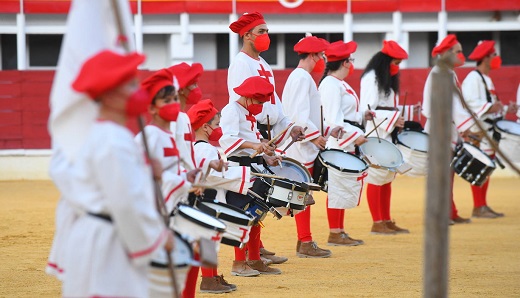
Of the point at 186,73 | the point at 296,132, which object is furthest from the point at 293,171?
the point at 186,73

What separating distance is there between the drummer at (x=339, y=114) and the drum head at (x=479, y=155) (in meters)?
1.71

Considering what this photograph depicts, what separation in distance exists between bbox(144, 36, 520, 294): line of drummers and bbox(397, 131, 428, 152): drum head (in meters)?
0.01

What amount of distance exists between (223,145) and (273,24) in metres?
12.8

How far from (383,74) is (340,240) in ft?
6.31

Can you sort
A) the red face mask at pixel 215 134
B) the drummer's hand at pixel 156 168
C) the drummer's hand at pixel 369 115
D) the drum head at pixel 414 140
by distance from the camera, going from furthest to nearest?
the drum head at pixel 414 140, the drummer's hand at pixel 369 115, the red face mask at pixel 215 134, the drummer's hand at pixel 156 168

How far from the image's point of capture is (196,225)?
19.1 ft

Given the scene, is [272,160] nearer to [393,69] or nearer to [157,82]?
[157,82]

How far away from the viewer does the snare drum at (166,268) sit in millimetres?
5004

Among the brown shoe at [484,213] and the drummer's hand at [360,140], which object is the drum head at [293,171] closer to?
the drummer's hand at [360,140]

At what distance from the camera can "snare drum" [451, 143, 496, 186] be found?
11828mm

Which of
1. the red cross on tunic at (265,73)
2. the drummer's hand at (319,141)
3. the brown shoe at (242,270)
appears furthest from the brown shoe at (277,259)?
the red cross on tunic at (265,73)

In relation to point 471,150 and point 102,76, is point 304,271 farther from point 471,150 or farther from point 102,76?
point 102,76

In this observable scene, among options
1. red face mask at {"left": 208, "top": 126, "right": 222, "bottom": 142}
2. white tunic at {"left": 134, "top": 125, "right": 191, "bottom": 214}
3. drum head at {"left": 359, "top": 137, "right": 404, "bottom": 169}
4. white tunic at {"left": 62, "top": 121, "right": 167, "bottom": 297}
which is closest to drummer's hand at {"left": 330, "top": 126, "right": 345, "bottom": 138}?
drum head at {"left": 359, "top": 137, "right": 404, "bottom": 169}

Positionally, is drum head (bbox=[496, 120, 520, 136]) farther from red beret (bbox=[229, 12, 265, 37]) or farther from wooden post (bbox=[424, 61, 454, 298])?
wooden post (bbox=[424, 61, 454, 298])
